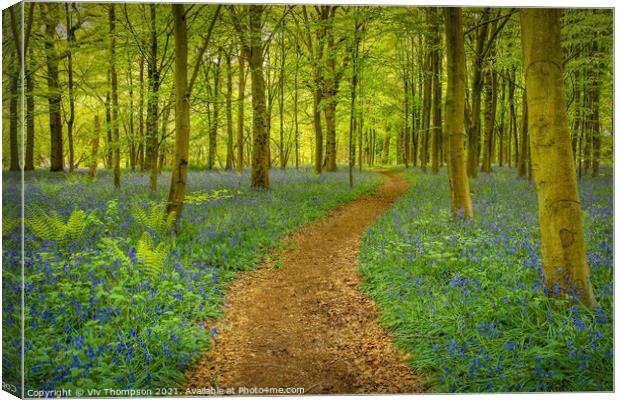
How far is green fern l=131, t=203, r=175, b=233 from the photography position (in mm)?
5957

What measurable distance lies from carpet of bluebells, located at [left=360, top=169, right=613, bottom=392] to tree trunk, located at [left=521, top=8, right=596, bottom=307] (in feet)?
1.10

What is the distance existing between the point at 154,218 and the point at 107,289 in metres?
2.03

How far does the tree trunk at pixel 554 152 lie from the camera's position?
3338 millimetres

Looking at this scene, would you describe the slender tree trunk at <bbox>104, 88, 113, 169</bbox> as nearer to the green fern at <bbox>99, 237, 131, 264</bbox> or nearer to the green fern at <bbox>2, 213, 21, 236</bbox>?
the green fern at <bbox>99, 237, 131, 264</bbox>

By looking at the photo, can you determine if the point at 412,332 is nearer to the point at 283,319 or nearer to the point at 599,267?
the point at 283,319

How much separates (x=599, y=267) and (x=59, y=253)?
614 cm

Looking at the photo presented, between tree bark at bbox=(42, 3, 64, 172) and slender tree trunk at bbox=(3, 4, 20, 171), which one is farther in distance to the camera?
tree bark at bbox=(42, 3, 64, 172)

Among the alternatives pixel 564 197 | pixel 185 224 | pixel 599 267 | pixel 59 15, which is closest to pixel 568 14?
pixel 564 197

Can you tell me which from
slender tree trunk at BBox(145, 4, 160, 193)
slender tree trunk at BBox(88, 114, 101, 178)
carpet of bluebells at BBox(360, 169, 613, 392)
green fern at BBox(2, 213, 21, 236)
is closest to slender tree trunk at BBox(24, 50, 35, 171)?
green fern at BBox(2, 213, 21, 236)

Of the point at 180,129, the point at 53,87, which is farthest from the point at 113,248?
the point at 180,129

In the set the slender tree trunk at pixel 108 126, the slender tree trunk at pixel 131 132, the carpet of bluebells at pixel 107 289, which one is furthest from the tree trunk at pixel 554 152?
the slender tree trunk at pixel 131 132

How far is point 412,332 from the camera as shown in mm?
3918

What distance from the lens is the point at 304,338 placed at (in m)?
3.85

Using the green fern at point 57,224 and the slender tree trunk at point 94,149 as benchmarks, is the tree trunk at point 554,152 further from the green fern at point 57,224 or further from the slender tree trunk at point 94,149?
the slender tree trunk at point 94,149
